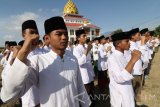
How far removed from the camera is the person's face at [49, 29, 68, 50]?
2.19 m

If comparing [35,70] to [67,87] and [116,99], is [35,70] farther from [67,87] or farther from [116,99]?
[116,99]

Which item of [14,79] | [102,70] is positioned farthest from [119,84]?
[102,70]

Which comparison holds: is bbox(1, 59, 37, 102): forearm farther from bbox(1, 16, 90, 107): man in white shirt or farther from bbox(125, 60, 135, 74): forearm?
bbox(125, 60, 135, 74): forearm

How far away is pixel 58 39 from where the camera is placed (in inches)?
86.2

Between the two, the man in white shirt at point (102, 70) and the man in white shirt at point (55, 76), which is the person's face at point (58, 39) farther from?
the man in white shirt at point (102, 70)

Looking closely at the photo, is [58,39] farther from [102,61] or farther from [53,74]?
[102,61]

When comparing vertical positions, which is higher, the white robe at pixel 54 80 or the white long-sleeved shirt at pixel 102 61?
the white robe at pixel 54 80

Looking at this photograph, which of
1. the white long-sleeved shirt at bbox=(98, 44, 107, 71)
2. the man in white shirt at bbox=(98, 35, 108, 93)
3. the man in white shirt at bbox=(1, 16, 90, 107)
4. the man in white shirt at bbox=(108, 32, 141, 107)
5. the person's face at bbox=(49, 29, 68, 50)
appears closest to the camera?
the man in white shirt at bbox=(1, 16, 90, 107)

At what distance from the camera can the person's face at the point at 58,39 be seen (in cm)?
219

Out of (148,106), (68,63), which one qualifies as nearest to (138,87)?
(148,106)

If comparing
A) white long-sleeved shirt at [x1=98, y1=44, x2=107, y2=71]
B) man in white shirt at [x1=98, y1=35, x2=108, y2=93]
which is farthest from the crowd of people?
white long-sleeved shirt at [x1=98, y1=44, x2=107, y2=71]

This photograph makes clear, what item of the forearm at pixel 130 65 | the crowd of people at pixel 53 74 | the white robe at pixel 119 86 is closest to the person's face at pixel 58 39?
the crowd of people at pixel 53 74

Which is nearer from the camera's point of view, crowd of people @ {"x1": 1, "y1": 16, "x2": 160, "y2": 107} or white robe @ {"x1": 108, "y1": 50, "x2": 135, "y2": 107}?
crowd of people @ {"x1": 1, "y1": 16, "x2": 160, "y2": 107}

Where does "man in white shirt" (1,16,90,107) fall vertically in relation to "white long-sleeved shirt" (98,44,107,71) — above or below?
above
